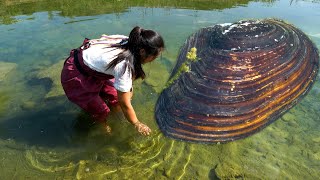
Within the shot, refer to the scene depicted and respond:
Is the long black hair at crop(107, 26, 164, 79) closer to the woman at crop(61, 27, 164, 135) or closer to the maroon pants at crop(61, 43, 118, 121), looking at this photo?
the woman at crop(61, 27, 164, 135)

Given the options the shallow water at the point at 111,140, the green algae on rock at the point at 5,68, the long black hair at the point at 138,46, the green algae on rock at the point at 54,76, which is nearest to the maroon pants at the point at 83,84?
the shallow water at the point at 111,140

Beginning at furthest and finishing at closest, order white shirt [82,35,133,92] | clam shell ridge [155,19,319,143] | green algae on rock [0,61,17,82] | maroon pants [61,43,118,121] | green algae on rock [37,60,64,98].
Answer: green algae on rock [0,61,17,82] < green algae on rock [37,60,64,98] < clam shell ridge [155,19,319,143] < maroon pants [61,43,118,121] < white shirt [82,35,133,92]

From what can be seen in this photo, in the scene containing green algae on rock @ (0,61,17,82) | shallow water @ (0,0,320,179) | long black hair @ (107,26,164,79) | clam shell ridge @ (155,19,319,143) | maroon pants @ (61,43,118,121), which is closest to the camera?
long black hair @ (107,26,164,79)

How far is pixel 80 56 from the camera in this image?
2.89 meters

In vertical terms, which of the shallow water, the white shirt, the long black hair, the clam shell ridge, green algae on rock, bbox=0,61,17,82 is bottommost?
the shallow water

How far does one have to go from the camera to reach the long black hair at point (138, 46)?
7.79 feet

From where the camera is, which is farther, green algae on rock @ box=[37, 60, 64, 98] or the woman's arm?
green algae on rock @ box=[37, 60, 64, 98]

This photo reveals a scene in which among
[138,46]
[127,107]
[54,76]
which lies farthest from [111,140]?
[54,76]

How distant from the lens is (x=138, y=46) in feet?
7.93

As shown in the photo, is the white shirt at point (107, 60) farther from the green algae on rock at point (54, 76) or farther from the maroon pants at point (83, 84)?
the green algae on rock at point (54, 76)

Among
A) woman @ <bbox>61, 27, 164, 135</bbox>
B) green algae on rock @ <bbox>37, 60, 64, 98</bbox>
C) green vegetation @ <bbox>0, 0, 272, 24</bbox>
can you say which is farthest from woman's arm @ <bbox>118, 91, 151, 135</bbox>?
green vegetation @ <bbox>0, 0, 272, 24</bbox>

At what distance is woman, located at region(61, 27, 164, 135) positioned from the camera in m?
2.42

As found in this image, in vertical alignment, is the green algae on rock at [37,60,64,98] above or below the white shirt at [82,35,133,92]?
below

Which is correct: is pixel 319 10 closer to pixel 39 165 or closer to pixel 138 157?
pixel 138 157
